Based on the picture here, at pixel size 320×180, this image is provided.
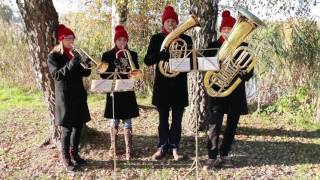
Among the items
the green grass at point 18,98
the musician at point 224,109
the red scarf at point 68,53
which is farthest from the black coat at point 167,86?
the green grass at point 18,98

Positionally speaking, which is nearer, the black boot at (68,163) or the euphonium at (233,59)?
the euphonium at (233,59)

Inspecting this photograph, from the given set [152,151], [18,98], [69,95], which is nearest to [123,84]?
[69,95]

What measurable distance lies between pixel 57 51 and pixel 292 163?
330cm

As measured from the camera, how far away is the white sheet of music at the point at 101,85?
4941 millimetres

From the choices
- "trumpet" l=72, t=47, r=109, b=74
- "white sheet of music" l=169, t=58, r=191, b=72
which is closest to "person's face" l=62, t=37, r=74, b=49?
"trumpet" l=72, t=47, r=109, b=74

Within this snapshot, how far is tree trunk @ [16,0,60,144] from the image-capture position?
596cm

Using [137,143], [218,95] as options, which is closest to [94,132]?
[137,143]

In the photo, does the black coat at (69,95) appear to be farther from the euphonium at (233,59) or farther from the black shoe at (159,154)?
the euphonium at (233,59)

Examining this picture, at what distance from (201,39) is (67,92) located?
2.44 m

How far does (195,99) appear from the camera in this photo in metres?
7.21

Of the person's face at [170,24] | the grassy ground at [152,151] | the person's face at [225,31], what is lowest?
the grassy ground at [152,151]

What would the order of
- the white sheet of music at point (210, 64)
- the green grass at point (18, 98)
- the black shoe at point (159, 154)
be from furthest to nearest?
the green grass at point (18, 98), the black shoe at point (159, 154), the white sheet of music at point (210, 64)

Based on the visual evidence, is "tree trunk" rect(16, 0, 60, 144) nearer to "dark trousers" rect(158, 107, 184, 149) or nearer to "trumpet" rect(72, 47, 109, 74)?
"trumpet" rect(72, 47, 109, 74)

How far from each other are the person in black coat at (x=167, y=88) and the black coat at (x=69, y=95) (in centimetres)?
84
